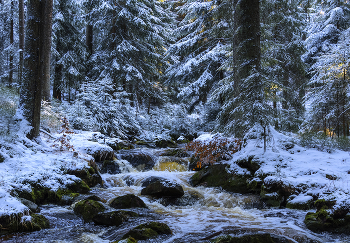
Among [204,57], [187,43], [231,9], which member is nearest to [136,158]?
[231,9]

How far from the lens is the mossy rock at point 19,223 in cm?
421

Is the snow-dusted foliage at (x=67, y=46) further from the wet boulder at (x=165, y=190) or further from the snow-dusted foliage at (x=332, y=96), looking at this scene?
the snow-dusted foliage at (x=332, y=96)

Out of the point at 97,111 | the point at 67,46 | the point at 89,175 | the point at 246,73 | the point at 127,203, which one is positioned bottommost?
the point at 127,203

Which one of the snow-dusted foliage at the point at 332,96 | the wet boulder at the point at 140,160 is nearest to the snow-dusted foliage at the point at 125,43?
the wet boulder at the point at 140,160

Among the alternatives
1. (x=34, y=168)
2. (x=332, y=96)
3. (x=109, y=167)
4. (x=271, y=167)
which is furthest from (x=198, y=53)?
(x=34, y=168)

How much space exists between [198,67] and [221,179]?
457 inches

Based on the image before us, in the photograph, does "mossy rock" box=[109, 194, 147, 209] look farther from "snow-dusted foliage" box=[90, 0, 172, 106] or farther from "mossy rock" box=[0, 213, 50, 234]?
"snow-dusted foliage" box=[90, 0, 172, 106]

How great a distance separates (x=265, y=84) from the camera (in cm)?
728

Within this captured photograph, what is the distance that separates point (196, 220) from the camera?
5.26 metres

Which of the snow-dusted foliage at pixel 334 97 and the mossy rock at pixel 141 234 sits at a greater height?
the snow-dusted foliage at pixel 334 97

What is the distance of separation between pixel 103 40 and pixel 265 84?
51.0 ft

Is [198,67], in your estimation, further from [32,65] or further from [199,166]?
[32,65]

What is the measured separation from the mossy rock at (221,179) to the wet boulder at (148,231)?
318cm

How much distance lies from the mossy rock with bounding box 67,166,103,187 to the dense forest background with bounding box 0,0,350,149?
2.18 meters
